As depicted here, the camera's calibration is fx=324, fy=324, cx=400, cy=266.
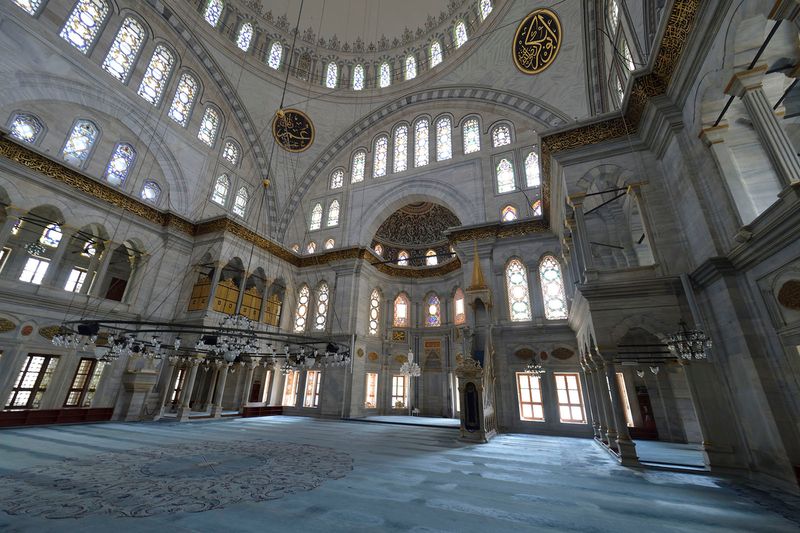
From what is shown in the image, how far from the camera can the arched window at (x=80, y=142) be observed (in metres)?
11.7

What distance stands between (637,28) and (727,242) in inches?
230

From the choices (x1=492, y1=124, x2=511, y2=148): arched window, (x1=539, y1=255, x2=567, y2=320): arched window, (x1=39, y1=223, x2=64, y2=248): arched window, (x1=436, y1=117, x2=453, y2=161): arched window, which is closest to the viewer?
(x1=39, y1=223, x2=64, y2=248): arched window

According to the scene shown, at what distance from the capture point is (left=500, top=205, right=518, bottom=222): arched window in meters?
14.2

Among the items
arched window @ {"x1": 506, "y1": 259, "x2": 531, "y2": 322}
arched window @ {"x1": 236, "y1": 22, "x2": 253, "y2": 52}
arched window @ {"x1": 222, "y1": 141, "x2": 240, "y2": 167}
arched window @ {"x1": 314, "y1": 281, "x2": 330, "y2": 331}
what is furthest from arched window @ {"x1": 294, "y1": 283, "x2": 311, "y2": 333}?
arched window @ {"x1": 236, "y1": 22, "x2": 253, "y2": 52}

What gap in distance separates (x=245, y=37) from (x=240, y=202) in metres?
9.06

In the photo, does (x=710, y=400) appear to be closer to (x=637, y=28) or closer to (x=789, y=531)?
(x=789, y=531)

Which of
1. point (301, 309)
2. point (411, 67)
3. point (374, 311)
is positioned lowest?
point (301, 309)

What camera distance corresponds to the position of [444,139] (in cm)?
1747

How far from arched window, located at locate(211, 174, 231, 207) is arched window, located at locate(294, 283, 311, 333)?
6.00 m

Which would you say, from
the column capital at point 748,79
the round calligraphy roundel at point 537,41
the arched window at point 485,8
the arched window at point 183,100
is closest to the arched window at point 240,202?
the arched window at point 183,100

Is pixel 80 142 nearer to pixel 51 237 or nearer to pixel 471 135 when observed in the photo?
pixel 51 237

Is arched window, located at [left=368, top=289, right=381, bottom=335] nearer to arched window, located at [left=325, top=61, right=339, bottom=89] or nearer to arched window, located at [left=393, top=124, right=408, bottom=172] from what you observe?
arched window, located at [left=393, top=124, right=408, bottom=172]

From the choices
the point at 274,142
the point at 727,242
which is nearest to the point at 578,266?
the point at 727,242

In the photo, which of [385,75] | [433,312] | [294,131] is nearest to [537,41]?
[385,75]
